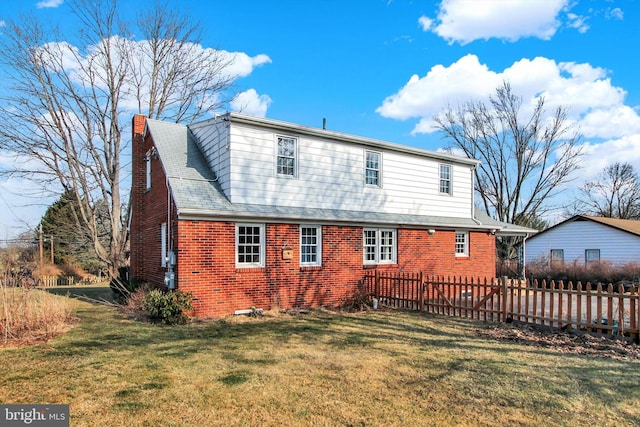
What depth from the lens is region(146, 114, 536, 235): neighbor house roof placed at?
10.8 metres

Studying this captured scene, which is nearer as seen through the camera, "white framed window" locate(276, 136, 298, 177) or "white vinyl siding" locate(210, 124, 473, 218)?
"white vinyl siding" locate(210, 124, 473, 218)

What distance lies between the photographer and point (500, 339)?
8.34 m

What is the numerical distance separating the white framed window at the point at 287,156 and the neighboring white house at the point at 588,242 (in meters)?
19.6

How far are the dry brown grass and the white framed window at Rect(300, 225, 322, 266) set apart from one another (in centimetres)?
673

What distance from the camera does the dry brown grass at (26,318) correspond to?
7693 mm


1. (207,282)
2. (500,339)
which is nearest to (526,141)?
(500,339)

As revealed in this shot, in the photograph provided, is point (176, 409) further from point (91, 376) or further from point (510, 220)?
point (510, 220)

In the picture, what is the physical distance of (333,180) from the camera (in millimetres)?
13906

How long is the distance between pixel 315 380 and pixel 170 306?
18.7 ft

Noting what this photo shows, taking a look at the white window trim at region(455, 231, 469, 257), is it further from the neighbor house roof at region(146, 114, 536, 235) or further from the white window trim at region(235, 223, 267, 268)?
the white window trim at region(235, 223, 267, 268)

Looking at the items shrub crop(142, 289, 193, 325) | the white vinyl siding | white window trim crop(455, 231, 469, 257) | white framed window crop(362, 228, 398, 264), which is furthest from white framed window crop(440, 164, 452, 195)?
shrub crop(142, 289, 193, 325)

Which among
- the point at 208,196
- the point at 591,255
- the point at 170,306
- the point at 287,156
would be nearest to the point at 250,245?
the point at 208,196

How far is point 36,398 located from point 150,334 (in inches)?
152

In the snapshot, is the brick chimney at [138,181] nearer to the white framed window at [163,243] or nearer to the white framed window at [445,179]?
the white framed window at [163,243]
